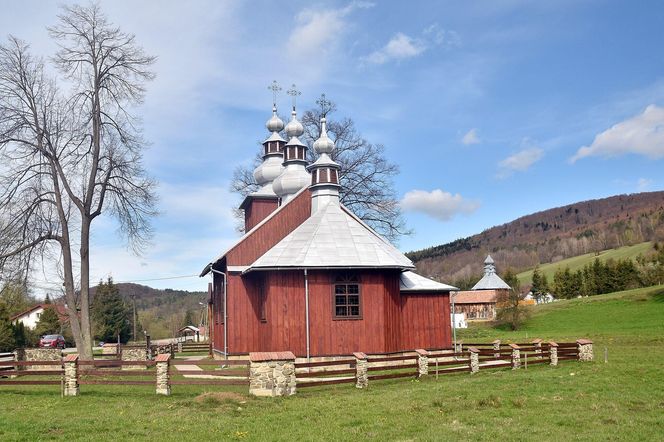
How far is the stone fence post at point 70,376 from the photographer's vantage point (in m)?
15.8

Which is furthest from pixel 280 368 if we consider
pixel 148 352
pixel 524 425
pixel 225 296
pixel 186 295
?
pixel 186 295

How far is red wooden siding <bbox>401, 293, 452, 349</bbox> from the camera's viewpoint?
24.1 m

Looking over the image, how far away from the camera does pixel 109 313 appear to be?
63312 millimetres

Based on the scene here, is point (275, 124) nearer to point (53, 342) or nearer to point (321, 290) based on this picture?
point (321, 290)

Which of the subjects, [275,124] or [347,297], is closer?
[347,297]

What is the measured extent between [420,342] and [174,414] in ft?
43.5

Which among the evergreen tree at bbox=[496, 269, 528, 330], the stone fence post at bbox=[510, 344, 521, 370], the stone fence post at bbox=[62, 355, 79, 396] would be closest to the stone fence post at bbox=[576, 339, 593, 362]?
the stone fence post at bbox=[510, 344, 521, 370]

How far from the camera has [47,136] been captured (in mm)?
21344

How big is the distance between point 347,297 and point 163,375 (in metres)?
8.00

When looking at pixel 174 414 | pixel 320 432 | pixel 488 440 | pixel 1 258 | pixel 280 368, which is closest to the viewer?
pixel 488 440

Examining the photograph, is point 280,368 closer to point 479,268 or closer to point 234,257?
point 234,257

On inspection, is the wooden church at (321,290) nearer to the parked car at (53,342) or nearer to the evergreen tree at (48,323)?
the parked car at (53,342)

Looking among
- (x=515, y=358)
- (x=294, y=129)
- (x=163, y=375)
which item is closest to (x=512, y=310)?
(x=294, y=129)

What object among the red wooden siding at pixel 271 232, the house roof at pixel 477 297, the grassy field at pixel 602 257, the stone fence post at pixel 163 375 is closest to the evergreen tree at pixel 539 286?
the house roof at pixel 477 297
